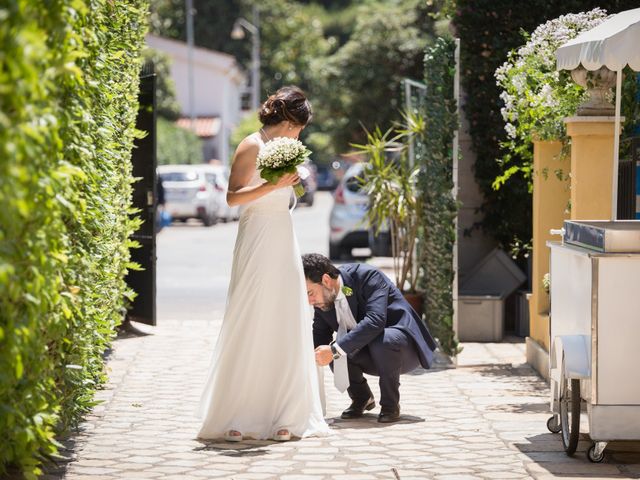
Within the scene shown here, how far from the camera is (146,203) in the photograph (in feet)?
41.3

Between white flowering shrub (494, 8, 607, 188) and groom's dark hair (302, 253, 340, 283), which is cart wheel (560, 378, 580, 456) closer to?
groom's dark hair (302, 253, 340, 283)

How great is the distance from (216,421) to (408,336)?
1.45 metres

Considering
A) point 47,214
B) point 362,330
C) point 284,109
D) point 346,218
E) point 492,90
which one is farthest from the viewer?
point 346,218

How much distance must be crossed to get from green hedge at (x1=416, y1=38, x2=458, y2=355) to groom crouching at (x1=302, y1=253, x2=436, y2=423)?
242 cm

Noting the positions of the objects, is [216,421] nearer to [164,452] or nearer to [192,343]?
[164,452]

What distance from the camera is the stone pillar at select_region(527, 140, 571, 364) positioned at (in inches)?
413

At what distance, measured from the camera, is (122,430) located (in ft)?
25.6

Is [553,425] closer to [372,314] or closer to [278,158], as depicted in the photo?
[372,314]

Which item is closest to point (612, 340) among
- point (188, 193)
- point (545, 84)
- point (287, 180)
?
point (287, 180)

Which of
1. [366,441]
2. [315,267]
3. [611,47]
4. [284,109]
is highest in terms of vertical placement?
[611,47]

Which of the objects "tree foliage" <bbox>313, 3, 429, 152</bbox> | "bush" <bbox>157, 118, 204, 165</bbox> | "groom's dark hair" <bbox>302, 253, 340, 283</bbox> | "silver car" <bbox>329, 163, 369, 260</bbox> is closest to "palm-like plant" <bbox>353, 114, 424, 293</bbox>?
Result: "groom's dark hair" <bbox>302, 253, 340, 283</bbox>

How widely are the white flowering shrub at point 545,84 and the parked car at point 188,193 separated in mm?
24698

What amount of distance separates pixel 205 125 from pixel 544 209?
166 ft

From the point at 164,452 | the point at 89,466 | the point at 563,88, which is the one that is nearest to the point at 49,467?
the point at 89,466
